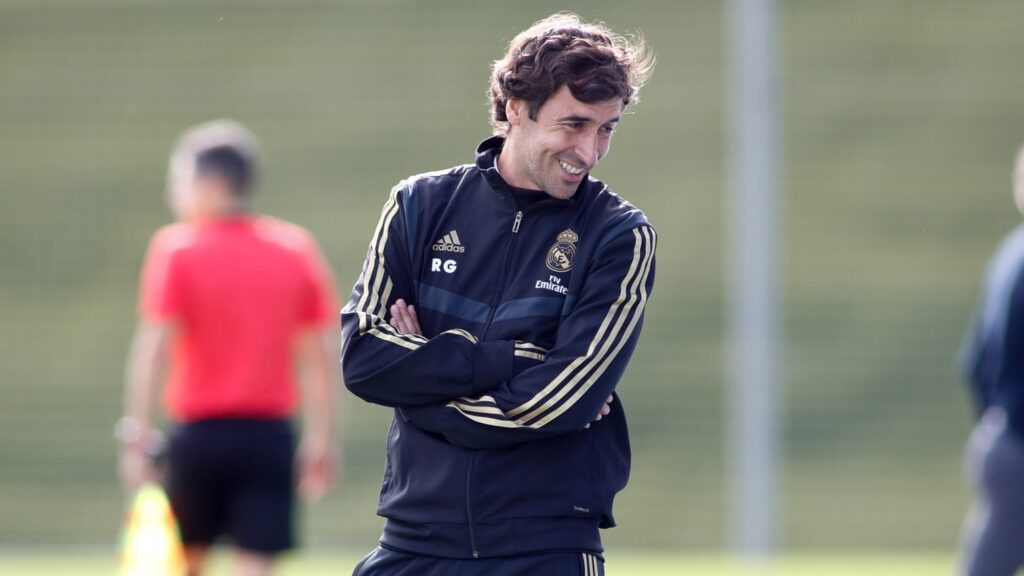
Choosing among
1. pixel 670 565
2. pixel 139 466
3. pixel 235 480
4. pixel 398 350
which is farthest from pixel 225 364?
pixel 670 565

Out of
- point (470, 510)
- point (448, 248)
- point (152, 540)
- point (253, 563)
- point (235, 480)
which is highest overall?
point (448, 248)

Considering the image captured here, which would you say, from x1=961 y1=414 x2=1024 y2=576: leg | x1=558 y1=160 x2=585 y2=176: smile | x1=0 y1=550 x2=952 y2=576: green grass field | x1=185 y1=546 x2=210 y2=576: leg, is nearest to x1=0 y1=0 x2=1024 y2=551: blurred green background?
x1=0 y1=550 x2=952 y2=576: green grass field

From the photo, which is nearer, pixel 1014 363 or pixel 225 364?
pixel 1014 363

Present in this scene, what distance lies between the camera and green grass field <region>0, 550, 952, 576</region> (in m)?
9.05

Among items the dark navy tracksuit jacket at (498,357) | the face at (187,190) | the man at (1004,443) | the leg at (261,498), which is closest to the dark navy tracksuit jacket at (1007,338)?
the man at (1004,443)

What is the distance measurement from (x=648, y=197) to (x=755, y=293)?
3.94 feet

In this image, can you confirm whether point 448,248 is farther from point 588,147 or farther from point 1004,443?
point 1004,443

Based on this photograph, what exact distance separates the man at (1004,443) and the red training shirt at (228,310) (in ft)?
8.67

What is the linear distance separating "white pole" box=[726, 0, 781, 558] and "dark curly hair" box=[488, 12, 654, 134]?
584cm

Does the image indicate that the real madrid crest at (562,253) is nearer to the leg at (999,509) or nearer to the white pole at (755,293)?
the leg at (999,509)

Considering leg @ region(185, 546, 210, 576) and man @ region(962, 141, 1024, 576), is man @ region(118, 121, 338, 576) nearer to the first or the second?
leg @ region(185, 546, 210, 576)

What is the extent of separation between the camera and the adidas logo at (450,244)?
3596 millimetres

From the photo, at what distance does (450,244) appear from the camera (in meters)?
3.61

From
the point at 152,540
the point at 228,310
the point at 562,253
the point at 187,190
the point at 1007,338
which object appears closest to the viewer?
the point at 562,253
